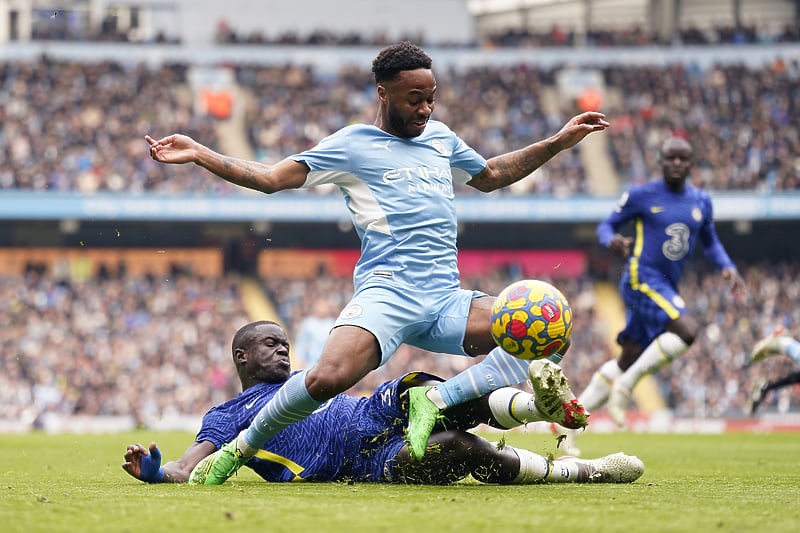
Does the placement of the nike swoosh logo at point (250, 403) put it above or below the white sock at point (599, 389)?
above

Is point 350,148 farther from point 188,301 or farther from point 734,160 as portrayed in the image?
point 734,160

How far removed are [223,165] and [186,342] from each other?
22160 millimetres

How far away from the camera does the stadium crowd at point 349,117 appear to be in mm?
29547

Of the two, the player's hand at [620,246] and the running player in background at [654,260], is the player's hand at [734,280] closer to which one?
the running player in background at [654,260]

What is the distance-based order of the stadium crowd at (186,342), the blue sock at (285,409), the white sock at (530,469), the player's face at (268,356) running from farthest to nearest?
the stadium crowd at (186,342) → the player's face at (268,356) → the white sock at (530,469) → the blue sock at (285,409)

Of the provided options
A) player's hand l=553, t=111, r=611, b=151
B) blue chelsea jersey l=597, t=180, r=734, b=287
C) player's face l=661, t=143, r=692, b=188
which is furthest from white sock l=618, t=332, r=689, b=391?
player's hand l=553, t=111, r=611, b=151

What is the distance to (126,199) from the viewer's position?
28.5 metres

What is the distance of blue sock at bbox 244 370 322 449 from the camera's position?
5730mm

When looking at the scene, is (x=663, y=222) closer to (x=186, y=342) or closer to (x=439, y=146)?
(x=439, y=146)

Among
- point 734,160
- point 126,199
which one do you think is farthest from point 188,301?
point 734,160

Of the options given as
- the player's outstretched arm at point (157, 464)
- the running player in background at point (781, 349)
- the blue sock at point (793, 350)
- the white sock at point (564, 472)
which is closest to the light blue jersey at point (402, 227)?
the white sock at point (564, 472)

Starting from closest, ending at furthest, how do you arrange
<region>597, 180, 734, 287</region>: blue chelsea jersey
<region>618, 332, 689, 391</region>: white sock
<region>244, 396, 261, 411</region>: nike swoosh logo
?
<region>244, 396, 261, 411</region>: nike swoosh logo → <region>618, 332, 689, 391</region>: white sock → <region>597, 180, 734, 287</region>: blue chelsea jersey

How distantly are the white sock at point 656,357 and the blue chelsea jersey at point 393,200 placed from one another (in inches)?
181

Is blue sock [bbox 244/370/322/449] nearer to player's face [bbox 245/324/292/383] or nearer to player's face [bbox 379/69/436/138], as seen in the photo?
player's face [bbox 245/324/292/383]
